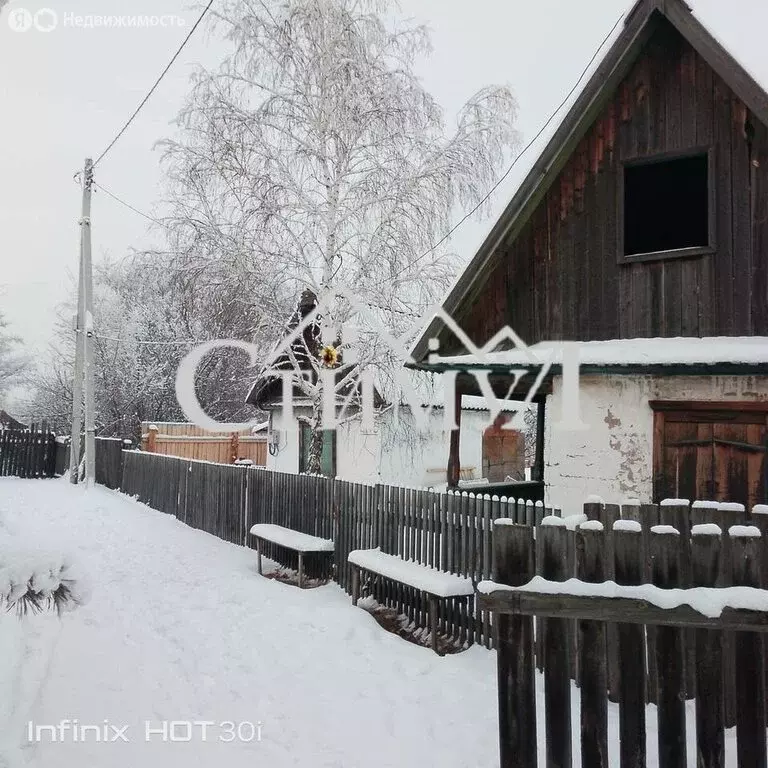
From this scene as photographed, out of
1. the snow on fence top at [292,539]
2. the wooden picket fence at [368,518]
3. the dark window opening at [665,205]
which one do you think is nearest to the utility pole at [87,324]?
the wooden picket fence at [368,518]

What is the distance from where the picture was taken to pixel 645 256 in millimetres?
6758

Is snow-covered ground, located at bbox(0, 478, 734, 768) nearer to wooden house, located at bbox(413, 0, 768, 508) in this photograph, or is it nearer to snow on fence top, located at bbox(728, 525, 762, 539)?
snow on fence top, located at bbox(728, 525, 762, 539)

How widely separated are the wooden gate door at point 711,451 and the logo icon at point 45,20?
5.91 m

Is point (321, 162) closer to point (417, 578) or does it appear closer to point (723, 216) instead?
point (723, 216)

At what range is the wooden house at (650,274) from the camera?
6.15 meters

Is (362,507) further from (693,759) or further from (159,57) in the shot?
(159,57)

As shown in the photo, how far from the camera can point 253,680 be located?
15.5 feet

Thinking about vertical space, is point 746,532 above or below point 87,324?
below

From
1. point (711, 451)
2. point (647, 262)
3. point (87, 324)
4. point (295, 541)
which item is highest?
point (87, 324)

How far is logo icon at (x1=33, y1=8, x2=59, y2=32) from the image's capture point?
12.8ft

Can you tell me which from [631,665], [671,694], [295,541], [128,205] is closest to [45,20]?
[631,665]

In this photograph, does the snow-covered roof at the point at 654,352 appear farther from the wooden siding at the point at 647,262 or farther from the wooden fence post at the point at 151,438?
the wooden fence post at the point at 151,438

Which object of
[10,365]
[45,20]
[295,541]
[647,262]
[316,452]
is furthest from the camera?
[10,365]

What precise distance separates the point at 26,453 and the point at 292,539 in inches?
565
